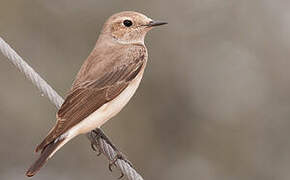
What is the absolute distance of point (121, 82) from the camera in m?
8.32

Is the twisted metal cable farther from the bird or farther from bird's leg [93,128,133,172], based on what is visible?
bird's leg [93,128,133,172]

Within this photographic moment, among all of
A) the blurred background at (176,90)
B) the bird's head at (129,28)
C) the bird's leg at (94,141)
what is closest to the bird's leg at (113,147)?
the bird's leg at (94,141)

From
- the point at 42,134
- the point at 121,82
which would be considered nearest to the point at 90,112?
the point at 121,82

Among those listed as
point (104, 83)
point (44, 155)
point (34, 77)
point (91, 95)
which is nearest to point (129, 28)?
point (104, 83)

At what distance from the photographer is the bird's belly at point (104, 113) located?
308 inches

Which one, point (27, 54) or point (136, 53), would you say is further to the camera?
point (27, 54)

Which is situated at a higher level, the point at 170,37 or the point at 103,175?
the point at 170,37

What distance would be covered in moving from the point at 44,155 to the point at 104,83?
1126 millimetres

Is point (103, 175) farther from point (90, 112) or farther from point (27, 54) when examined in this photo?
point (90, 112)

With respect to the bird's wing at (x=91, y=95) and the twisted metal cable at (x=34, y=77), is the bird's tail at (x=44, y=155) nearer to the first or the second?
the bird's wing at (x=91, y=95)

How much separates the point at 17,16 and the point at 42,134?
92.3 inches

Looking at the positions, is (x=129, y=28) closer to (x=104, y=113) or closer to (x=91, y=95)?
(x=91, y=95)

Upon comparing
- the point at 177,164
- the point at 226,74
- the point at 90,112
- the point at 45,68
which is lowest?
the point at 177,164

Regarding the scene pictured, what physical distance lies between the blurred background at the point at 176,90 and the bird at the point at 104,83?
3781 millimetres
